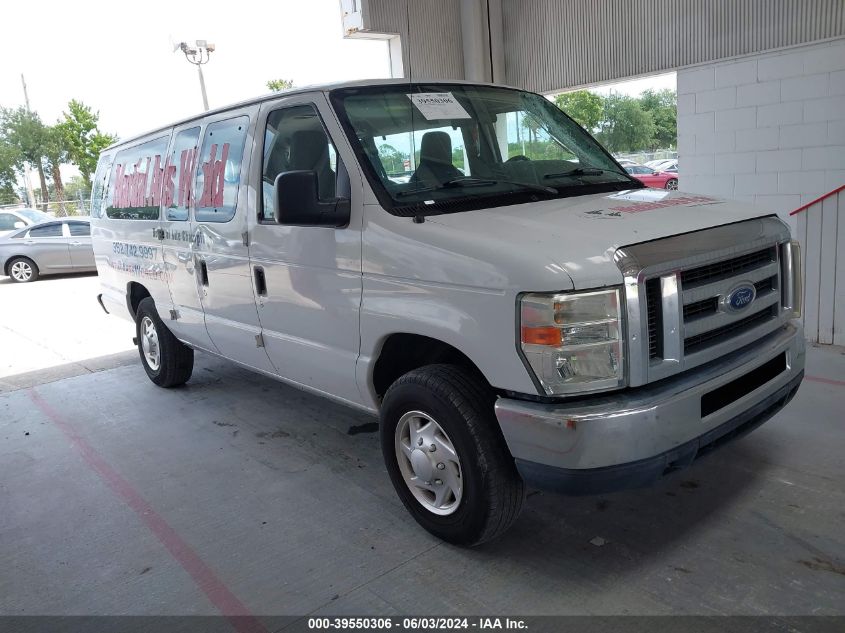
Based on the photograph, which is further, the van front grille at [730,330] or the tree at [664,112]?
the tree at [664,112]

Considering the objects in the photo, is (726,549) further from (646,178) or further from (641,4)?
(646,178)

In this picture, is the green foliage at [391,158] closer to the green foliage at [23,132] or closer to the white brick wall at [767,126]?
the white brick wall at [767,126]

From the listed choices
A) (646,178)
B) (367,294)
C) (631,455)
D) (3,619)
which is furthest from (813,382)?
(646,178)

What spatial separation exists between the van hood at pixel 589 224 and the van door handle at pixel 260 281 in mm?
1406

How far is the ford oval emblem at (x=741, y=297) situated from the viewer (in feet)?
9.67

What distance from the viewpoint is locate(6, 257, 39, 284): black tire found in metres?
14.9

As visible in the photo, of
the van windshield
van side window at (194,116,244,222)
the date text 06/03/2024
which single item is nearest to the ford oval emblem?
the van windshield

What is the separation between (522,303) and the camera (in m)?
2.59

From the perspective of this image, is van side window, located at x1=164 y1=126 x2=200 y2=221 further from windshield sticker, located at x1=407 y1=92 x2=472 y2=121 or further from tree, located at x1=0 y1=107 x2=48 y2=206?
tree, located at x1=0 y1=107 x2=48 y2=206

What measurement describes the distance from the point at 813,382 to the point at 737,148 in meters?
4.38

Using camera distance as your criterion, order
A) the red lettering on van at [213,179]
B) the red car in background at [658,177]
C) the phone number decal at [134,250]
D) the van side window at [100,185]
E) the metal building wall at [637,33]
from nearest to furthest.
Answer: the red lettering on van at [213,179] → the phone number decal at [134,250] → the van side window at [100,185] → the metal building wall at [637,33] → the red car in background at [658,177]

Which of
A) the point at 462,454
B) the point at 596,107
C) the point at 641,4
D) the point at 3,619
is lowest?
the point at 3,619

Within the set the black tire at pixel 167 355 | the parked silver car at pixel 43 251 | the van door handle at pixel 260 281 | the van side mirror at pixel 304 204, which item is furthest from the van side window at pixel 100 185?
the parked silver car at pixel 43 251

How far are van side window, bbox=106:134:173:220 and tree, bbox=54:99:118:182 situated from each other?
3301cm
